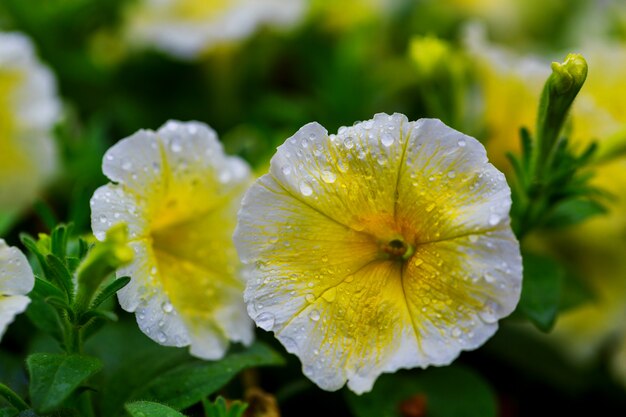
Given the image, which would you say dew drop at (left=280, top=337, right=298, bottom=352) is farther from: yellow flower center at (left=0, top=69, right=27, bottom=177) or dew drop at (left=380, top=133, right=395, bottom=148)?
yellow flower center at (left=0, top=69, right=27, bottom=177)

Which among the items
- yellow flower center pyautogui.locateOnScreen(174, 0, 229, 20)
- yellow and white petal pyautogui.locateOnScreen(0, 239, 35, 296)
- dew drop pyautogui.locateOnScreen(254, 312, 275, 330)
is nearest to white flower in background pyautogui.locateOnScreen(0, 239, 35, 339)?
yellow and white petal pyautogui.locateOnScreen(0, 239, 35, 296)

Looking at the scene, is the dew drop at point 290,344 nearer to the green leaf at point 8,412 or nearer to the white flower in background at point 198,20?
the green leaf at point 8,412

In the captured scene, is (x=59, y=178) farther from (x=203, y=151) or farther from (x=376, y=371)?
(x=376, y=371)

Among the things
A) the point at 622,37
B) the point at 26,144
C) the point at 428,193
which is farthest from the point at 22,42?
the point at 622,37

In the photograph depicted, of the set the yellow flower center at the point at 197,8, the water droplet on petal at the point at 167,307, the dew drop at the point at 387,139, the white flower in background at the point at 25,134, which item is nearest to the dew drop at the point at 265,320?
the water droplet on petal at the point at 167,307

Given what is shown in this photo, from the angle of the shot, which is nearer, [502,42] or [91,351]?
[91,351]

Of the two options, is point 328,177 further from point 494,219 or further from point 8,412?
point 8,412
